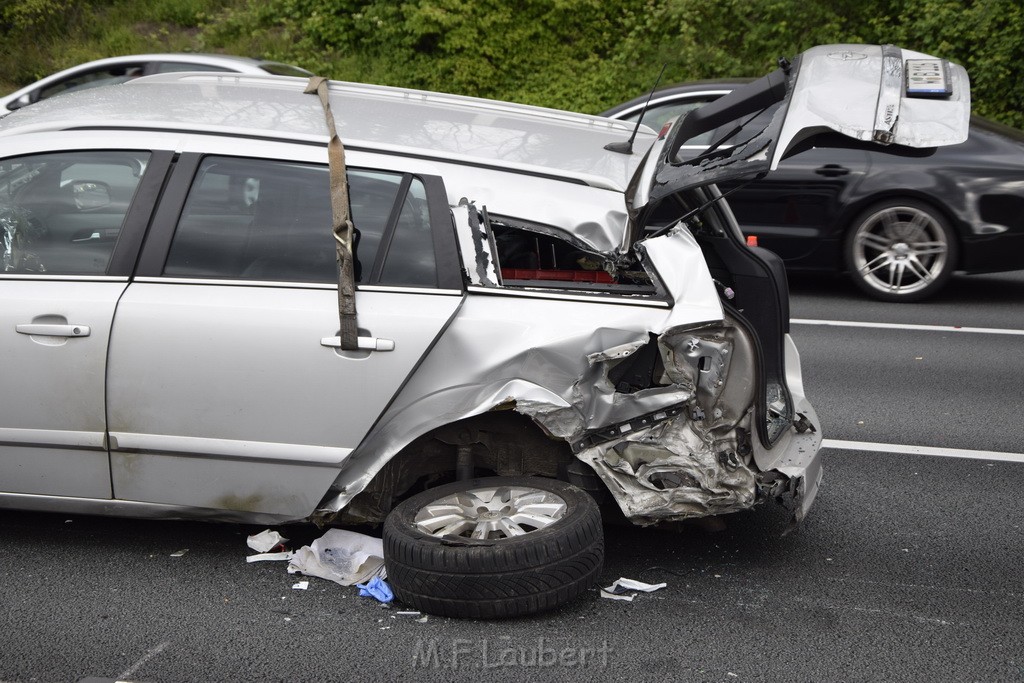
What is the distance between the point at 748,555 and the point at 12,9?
17754 millimetres

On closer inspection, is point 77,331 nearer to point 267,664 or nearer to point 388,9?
point 267,664

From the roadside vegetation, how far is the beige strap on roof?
11.4 meters

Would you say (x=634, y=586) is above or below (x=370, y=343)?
below

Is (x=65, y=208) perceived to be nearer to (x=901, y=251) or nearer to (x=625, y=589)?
(x=625, y=589)

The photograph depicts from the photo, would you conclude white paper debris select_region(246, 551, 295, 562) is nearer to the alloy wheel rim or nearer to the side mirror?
the side mirror

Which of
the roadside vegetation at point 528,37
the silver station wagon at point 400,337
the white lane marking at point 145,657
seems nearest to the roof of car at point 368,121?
the silver station wagon at point 400,337

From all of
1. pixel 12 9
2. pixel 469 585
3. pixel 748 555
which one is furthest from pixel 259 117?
pixel 12 9

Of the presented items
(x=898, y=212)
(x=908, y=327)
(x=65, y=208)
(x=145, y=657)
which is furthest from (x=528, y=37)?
(x=145, y=657)

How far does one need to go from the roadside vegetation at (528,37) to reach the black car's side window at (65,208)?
38.3ft

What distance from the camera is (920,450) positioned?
18.1 ft

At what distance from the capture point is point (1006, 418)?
6.05 meters

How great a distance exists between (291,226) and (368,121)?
0.67 metres

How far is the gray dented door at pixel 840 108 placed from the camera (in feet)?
11.6

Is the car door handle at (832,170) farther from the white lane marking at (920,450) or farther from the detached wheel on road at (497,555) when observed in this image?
the detached wheel on road at (497,555)
